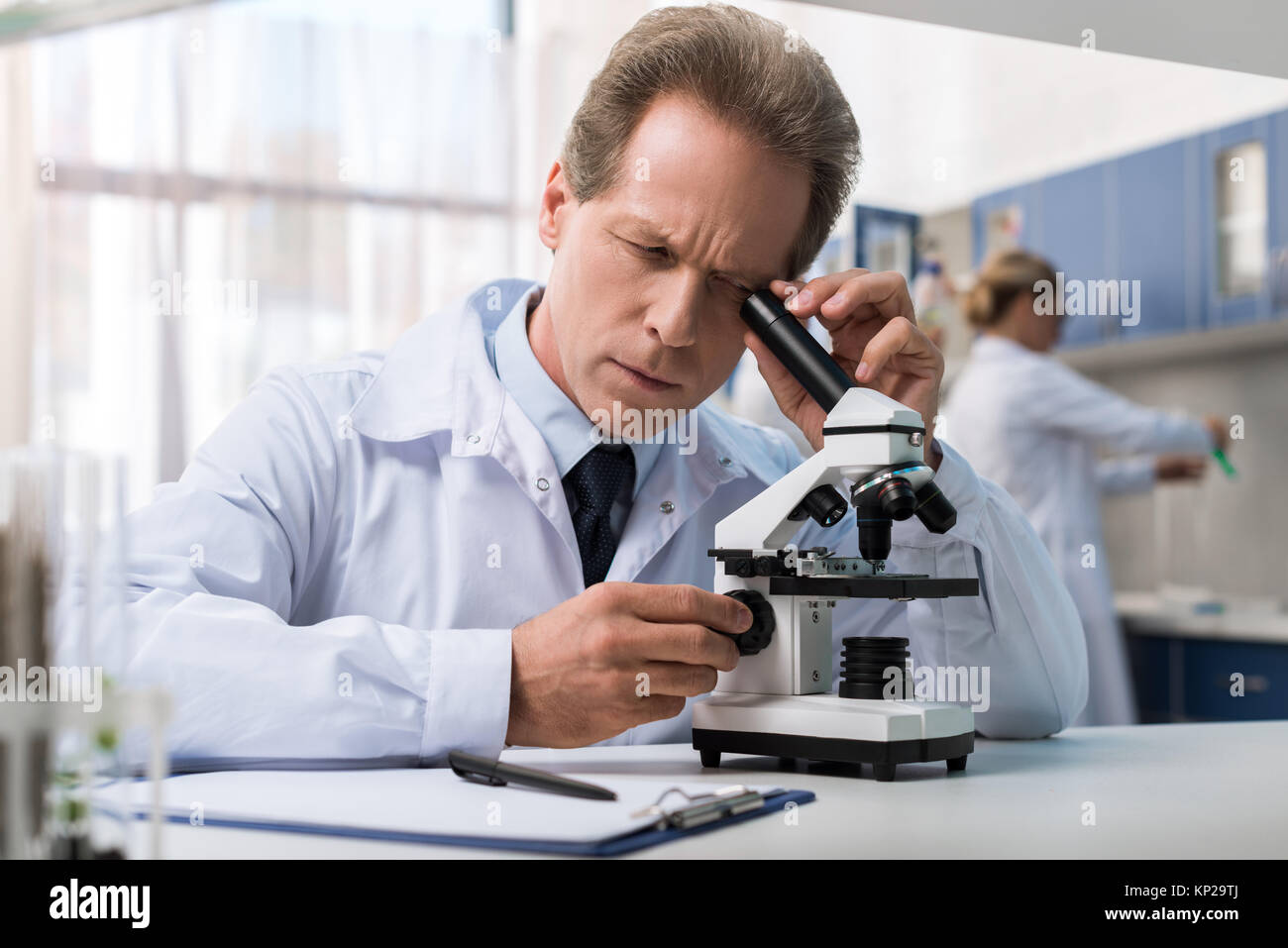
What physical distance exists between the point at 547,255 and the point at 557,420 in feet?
13.3

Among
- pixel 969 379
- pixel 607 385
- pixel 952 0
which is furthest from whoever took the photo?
pixel 969 379

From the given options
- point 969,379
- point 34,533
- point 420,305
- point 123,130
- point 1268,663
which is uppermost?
point 123,130

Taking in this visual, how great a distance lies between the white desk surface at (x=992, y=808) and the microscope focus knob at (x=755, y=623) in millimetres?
116

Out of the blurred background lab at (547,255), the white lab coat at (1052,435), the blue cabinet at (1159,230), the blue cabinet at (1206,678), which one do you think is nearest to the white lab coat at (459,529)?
the blurred background lab at (547,255)

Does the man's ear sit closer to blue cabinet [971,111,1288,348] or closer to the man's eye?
the man's eye

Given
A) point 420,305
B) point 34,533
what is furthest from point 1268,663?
point 34,533

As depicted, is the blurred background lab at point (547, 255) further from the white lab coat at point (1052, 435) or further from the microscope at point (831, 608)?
the microscope at point (831, 608)

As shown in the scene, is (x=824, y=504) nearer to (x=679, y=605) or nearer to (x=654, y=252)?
(x=679, y=605)

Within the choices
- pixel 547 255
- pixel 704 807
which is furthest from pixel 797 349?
pixel 547 255

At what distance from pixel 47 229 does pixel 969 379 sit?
352 cm

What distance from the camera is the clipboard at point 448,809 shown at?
30.8 inches

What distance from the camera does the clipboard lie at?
2.56 feet
